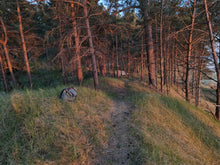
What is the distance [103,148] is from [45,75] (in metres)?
20.7

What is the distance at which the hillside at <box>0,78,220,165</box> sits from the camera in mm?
2619

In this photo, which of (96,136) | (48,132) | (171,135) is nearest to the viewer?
(48,132)

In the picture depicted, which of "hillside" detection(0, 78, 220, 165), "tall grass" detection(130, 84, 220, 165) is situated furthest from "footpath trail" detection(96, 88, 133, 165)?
"tall grass" detection(130, 84, 220, 165)

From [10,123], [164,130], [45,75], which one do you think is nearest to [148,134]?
[164,130]

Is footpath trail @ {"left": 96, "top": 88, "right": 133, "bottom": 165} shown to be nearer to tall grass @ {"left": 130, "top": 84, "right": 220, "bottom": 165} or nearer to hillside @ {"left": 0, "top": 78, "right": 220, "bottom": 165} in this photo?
hillside @ {"left": 0, "top": 78, "right": 220, "bottom": 165}

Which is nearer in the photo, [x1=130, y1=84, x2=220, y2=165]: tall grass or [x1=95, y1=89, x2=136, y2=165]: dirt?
[x1=95, y1=89, x2=136, y2=165]: dirt

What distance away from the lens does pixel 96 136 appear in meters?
3.35

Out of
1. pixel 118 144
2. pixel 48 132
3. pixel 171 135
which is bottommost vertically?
pixel 171 135

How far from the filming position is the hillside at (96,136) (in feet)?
8.59

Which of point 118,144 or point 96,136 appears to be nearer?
point 118,144

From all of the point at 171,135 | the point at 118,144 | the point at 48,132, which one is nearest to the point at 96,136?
the point at 118,144

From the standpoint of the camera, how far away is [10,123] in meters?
3.26

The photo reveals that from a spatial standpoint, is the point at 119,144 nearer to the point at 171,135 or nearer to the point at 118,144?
the point at 118,144

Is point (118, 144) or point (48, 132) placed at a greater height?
point (48, 132)
